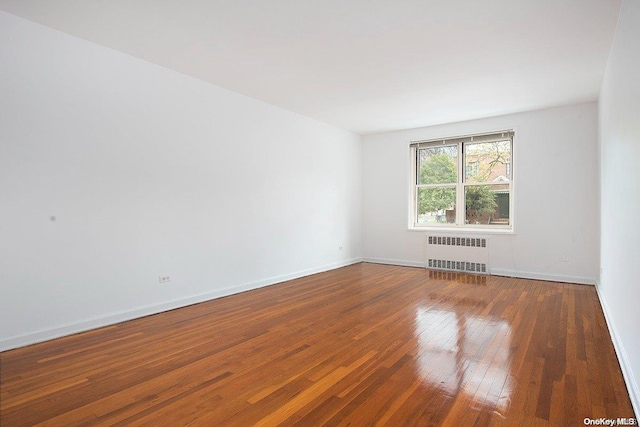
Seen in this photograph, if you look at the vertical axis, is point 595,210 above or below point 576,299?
above

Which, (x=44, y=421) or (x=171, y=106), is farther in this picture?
(x=171, y=106)

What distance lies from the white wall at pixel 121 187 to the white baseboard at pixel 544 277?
147 inches

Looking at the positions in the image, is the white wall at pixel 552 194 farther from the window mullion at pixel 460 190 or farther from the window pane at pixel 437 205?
the window pane at pixel 437 205

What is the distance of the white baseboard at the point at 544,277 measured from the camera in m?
5.42

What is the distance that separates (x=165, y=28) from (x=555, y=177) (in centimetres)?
587

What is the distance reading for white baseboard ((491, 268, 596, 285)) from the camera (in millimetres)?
5423

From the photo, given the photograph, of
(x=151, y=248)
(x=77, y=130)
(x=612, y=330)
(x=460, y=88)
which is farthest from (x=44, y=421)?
(x=460, y=88)

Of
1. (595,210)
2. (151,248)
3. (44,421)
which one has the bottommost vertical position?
(44,421)

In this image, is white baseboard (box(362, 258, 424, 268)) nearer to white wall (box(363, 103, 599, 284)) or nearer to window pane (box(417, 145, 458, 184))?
white wall (box(363, 103, 599, 284))

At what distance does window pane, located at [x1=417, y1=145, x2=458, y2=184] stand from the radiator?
1214mm

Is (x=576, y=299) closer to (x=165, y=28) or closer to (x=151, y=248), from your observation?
(x=151, y=248)

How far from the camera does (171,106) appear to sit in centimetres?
419

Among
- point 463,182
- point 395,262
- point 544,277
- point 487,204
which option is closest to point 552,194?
point 487,204

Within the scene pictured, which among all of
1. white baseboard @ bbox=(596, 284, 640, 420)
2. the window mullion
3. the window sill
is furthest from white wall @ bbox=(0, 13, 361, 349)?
white baseboard @ bbox=(596, 284, 640, 420)
